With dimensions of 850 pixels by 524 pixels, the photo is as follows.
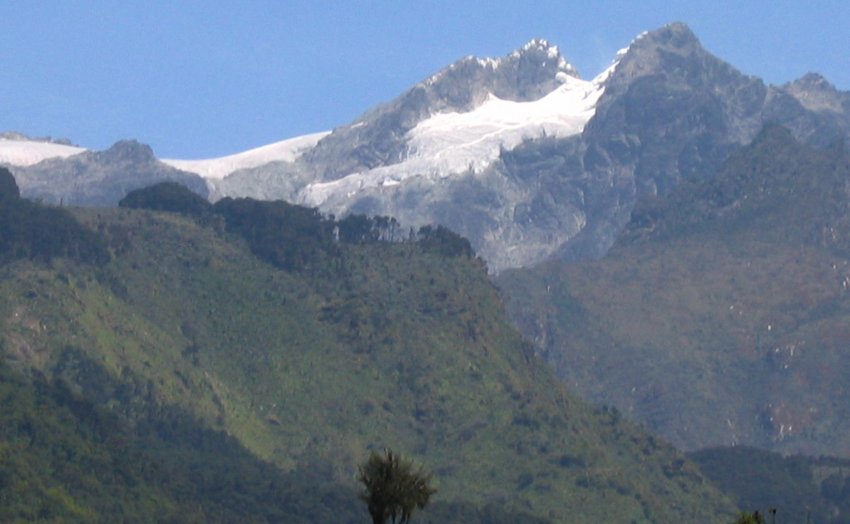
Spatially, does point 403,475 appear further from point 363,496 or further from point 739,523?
point 739,523

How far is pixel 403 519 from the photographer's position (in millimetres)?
161500

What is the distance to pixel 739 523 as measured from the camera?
168m

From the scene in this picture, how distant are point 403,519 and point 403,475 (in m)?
3.19

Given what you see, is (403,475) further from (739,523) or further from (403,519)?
(739,523)

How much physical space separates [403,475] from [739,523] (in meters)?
25.0

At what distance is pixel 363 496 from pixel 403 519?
429cm

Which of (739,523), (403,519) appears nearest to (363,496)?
(403,519)

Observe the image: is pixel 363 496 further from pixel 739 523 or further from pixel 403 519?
pixel 739 523

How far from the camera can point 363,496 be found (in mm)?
164500

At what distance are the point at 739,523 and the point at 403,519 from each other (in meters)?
24.5

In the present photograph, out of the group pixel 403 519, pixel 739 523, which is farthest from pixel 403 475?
pixel 739 523

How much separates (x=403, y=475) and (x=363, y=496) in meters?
5.11

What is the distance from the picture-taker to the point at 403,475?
160625 millimetres
